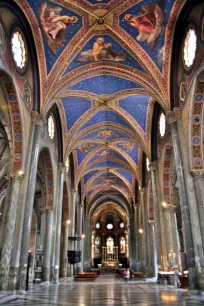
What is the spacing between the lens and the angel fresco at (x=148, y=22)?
13.2 m

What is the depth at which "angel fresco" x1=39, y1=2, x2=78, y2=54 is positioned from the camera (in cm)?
1312

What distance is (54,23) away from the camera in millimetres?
13703

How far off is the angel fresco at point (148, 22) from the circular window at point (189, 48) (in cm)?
172

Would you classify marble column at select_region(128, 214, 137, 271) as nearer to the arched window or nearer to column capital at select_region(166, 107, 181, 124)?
the arched window

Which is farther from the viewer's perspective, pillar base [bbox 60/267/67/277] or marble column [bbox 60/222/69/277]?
marble column [bbox 60/222/69/277]

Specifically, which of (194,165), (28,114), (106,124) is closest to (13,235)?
(28,114)

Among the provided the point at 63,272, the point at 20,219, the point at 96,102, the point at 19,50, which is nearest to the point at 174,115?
the point at 96,102

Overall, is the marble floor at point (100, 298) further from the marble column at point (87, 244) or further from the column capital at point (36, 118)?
the marble column at point (87, 244)

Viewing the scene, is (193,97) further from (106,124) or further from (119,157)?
(119,157)

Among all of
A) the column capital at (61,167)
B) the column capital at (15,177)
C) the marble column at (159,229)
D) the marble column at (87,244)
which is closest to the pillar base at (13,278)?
the column capital at (15,177)

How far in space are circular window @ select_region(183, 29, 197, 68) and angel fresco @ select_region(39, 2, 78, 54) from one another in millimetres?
5794

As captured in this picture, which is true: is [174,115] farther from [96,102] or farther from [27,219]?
[27,219]

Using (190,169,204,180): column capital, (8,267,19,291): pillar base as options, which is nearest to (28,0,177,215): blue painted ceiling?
(190,169,204,180): column capital

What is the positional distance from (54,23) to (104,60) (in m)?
3.81
